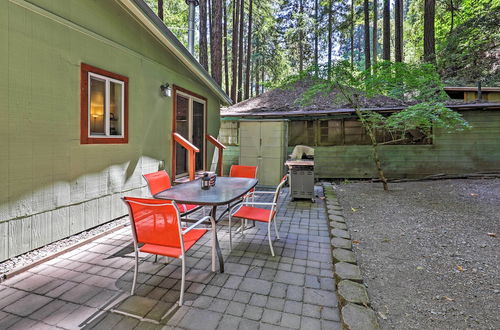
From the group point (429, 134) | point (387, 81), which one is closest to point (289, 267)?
point (387, 81)

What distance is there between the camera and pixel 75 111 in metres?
3.34

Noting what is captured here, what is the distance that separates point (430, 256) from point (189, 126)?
529 centimetres

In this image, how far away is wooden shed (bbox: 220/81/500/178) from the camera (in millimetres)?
7734

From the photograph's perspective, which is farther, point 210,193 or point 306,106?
point 306,106

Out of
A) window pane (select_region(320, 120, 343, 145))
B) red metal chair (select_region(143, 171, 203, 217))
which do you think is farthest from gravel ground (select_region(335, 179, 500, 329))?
window pane (select_region(320, 120, 343, 145))

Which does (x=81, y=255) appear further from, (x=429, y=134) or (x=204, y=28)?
(x=204, y=28)

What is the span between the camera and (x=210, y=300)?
220 cm

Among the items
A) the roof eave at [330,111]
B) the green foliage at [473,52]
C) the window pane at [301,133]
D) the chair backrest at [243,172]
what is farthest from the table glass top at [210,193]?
the green foliage at [473,52]

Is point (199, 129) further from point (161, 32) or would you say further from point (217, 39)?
point (217, 39)

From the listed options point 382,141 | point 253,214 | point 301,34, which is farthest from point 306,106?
point 301,34

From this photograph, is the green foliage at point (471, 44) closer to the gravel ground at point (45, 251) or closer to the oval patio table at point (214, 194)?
the oval patio table at point (214, 194)

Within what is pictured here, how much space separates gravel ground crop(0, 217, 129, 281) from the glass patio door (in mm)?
2620

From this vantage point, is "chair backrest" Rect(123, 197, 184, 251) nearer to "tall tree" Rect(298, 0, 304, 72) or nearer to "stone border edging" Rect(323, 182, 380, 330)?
"stone border edging" Rect(323, 182, 380, 330)

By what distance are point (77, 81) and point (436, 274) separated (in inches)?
189
